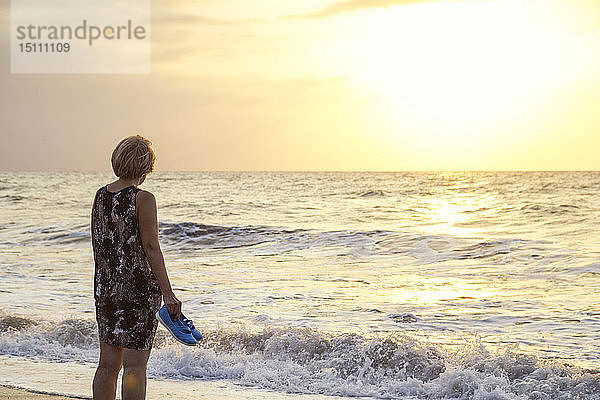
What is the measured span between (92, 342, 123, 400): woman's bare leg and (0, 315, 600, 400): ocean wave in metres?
2.61

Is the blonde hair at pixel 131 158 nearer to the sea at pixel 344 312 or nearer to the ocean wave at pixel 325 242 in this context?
the sea at pixel 344 312

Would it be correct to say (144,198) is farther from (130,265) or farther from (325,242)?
(325,242)

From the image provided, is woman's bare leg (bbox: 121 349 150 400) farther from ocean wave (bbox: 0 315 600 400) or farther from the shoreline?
ocean wave (bbox: 0 315 600 400)

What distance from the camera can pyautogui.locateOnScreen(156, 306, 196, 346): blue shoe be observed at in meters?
3.37

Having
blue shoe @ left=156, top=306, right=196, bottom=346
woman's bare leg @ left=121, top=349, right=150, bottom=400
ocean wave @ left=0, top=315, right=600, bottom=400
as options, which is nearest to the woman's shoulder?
blue shoe @ left=156, top=306, right=196, bottom=346

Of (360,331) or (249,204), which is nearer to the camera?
(360,331)

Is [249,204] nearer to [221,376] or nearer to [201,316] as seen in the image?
[201,316]

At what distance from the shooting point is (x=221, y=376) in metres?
6.34

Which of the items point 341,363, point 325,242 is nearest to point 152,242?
point 341,363

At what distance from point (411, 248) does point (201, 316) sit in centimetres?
758

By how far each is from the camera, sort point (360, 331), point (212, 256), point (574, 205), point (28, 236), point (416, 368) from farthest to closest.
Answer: point (574, 205) < point (28, 236) < point (212, 256) < point (360, 331) < point (416, 368)

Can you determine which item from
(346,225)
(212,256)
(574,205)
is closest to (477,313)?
(212,256)

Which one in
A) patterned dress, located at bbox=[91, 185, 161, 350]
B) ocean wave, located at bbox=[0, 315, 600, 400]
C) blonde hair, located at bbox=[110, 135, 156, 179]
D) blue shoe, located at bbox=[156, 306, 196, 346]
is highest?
blonde hair, located at bbox=[110, 135, 156, 179]

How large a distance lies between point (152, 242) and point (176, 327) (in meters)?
0.43
